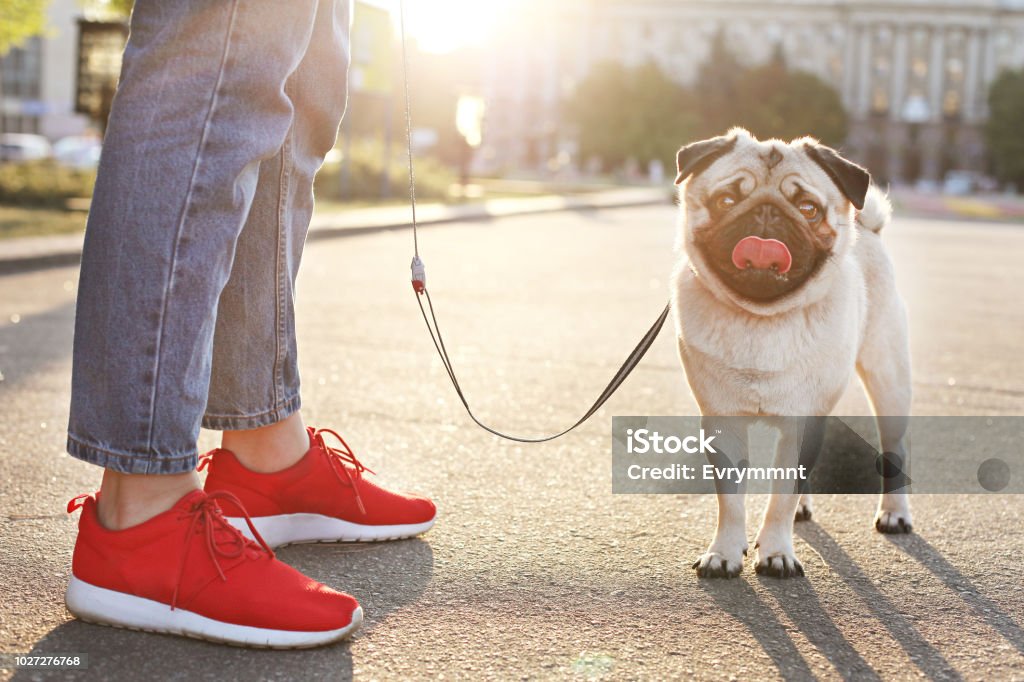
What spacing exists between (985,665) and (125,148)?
5.35 ft

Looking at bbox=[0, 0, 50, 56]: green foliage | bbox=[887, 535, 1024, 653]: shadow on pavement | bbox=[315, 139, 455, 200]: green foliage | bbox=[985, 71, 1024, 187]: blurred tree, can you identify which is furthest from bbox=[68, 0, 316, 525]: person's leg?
bbox=[985, 71, 1024, 187]: blurred tree

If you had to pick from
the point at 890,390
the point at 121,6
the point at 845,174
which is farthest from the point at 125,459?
the point at 121,6

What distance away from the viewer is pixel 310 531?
2.46m

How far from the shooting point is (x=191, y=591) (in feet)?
6.30

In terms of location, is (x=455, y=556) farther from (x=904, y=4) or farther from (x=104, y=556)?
(x=904, y=4)

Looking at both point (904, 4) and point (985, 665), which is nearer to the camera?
point (985, 665)

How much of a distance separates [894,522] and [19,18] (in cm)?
2022

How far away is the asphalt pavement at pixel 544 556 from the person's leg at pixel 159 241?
13.2 inches

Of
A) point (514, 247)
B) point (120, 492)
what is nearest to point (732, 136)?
point (120, 492)

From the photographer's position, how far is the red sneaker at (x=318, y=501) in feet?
7.76

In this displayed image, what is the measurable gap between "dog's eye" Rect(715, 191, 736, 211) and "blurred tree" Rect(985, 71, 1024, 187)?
88165mm

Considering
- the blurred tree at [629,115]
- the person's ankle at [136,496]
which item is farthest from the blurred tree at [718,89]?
the person's ankle at [136,496]

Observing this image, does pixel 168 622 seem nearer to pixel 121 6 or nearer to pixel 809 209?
pixel 809 209

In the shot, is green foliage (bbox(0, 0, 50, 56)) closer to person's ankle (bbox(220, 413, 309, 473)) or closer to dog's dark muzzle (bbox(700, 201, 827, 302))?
person's ankle (bbox(220, 413, 309, 473))
